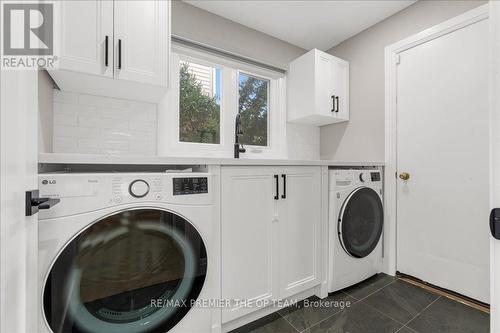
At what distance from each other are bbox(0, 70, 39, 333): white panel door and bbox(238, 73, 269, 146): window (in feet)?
5.95

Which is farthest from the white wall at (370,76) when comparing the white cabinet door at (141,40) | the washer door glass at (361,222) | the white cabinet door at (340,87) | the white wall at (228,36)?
the white cabinet door at (141,40)

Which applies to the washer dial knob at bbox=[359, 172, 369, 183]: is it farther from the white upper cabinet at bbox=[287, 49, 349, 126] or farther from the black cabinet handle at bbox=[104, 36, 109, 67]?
the black cabinet handle at bbox=[104, 36, 109, 67]

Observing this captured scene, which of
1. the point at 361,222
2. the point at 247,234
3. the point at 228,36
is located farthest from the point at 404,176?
the point at 228,36

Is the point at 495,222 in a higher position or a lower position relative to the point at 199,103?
lower

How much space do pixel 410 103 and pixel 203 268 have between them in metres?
2.14

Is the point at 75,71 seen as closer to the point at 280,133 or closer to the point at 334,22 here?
the point at 280,133

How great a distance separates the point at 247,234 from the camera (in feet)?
4.50

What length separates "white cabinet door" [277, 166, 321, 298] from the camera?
4.99ft

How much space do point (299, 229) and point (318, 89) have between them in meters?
1.45

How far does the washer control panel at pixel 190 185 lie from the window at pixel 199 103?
1.01 meters

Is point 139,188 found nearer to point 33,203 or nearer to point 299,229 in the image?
point 33,203

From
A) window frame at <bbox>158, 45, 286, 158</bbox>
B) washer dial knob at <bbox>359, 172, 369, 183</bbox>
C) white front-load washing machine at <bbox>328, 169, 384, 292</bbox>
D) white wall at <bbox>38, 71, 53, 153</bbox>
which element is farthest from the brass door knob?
white wall at <bbox>38, 71, 53, 153</bbox>

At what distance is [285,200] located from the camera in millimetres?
1536

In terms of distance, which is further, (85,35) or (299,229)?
(299,229)
